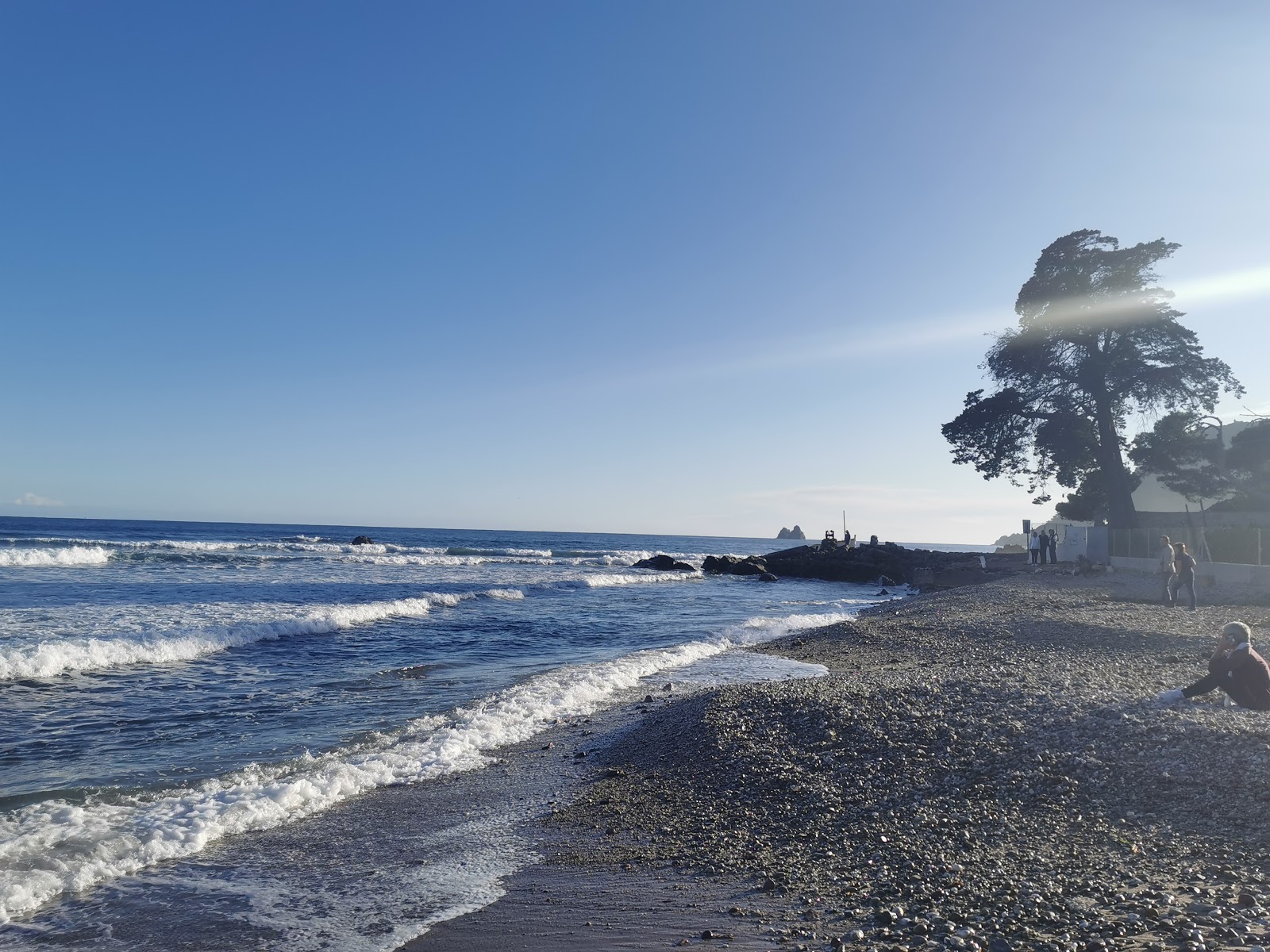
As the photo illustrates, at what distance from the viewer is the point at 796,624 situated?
22906mm

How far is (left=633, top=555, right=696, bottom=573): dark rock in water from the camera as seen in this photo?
181ft

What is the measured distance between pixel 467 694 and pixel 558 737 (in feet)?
10.2

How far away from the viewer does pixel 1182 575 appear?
59.8 feet

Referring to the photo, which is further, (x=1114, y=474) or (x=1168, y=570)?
(x=1114, y=474)

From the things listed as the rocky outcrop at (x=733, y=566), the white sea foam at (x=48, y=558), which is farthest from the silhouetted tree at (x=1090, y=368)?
the white sea foam at (x=48, y=558)

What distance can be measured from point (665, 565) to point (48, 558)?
Result: 121 feet

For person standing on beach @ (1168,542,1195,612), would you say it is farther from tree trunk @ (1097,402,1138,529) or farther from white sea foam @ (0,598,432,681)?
white sea foam @ (0,598,432,681)

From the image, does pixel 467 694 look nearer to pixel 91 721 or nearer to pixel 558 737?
pixel 558 737

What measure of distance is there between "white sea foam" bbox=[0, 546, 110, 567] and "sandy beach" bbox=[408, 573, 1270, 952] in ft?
135

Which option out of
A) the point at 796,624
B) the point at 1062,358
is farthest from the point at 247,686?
the point at 1062,358

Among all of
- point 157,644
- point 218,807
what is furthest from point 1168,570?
point 157,644

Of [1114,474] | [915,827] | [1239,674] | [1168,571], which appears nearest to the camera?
[915,827]

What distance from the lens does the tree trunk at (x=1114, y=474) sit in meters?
32.1

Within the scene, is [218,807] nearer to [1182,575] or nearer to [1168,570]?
[1182,575]
